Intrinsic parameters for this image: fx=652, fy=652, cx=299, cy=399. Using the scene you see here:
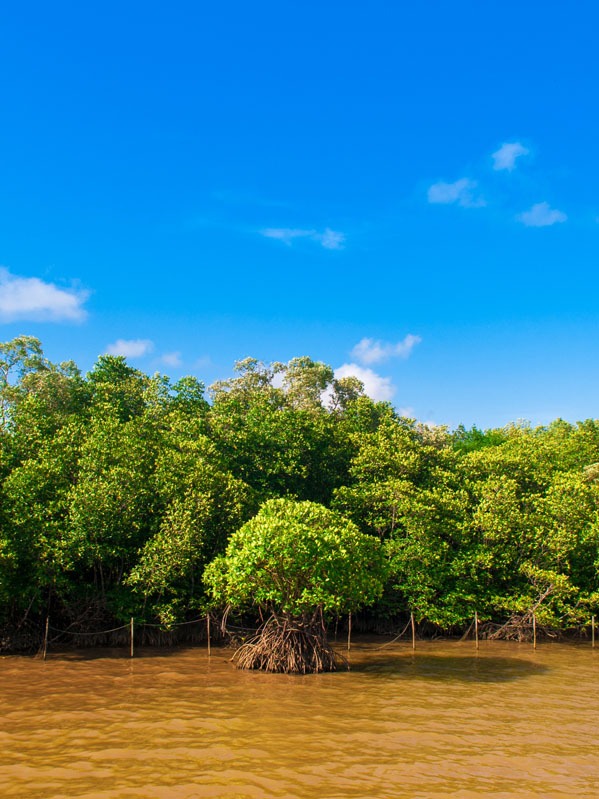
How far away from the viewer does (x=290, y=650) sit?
19.4 meters

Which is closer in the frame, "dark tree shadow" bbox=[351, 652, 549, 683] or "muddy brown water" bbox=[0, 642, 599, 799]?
"muddy brown water" bbox=[0, 642, 599, 799]

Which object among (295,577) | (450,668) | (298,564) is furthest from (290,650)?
(450,668)

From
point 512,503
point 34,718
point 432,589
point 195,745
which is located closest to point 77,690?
point 34,718

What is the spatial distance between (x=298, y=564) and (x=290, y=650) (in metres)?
2.95

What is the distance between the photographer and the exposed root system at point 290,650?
19359 mm

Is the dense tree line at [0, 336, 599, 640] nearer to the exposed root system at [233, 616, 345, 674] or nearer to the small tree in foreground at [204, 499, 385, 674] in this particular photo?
the small tree in foreground at [204, 499, 385, 674]

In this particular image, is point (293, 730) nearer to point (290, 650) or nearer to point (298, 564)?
point (298, 564)

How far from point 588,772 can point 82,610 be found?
17.4 meters

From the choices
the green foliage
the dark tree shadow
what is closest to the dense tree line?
the green foliage

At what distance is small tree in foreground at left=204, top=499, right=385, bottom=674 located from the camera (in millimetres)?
18438

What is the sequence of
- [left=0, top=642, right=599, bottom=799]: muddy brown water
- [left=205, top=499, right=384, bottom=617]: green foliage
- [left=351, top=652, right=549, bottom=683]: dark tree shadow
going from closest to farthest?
[left=0, top=642, right=599, bottom=799]: muddy brown water
[left=205, top=499, right=384, bottom=617]: green foliage
[left=351, top=652, right=549, bottom=683]: dark tree shadow

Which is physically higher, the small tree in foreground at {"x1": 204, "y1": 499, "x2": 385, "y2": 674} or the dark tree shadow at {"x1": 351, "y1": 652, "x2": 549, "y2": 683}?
the small tree in foreground at {"x1": 204, "y1": 499, "x2": 385, "y2": 674}

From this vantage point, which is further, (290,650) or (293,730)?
(290,650)

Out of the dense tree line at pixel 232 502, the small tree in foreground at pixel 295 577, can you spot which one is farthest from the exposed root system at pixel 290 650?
the dense tree line at pixel 232 502
